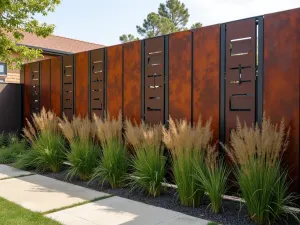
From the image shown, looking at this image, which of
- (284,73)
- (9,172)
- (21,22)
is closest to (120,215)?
(284,73)

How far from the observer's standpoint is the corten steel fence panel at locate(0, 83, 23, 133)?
9148mm

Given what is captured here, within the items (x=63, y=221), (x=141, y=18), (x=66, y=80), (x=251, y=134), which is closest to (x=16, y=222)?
(x=63, y=221)

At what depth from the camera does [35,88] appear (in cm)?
887

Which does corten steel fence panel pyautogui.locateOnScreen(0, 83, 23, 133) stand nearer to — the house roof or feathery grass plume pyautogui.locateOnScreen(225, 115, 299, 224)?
the house roof

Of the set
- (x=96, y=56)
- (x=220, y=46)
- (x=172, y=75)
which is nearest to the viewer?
(x=220, y=46)

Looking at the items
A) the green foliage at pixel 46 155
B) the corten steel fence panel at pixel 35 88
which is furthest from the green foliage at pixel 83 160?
the corten steel fence panel at pixel 35 88

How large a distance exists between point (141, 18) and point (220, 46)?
2522 centimetres

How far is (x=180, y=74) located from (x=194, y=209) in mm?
2240

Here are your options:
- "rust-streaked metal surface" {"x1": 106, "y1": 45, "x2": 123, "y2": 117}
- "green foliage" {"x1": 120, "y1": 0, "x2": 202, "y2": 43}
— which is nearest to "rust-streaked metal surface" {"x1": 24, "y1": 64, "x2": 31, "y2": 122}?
"rust-streaked metal surface" {"x1": 106, "y1": 45, "x2": 123, "y2": 117}

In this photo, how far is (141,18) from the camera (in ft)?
93.9

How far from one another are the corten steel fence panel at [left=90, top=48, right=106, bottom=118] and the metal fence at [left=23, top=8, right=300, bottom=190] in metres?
0.02

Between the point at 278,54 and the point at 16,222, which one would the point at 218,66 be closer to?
the point at 278,54

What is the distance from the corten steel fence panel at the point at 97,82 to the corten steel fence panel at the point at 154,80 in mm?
1310

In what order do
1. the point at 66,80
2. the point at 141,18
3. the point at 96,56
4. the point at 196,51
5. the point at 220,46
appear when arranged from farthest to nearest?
the point at 141,18 < the point at 66,80 < the point at 96,56 < the point at 196,51 < the point at 220,46
